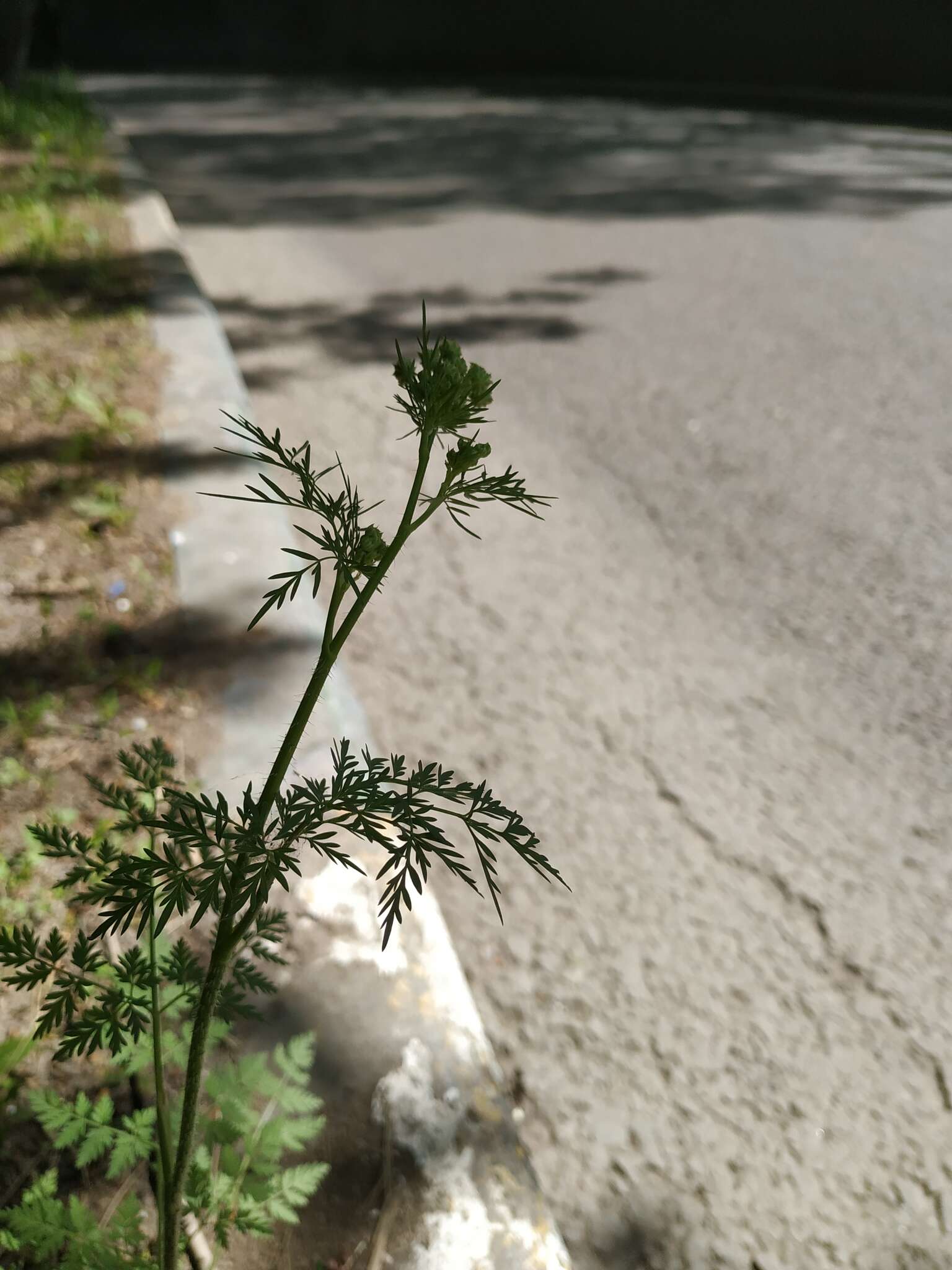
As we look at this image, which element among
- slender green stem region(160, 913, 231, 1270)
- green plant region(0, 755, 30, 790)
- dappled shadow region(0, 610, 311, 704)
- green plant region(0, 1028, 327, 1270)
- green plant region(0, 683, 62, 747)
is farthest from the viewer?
dappled shadow region(0, 610, 311, 704)

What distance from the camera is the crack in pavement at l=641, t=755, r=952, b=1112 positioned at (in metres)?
1.78

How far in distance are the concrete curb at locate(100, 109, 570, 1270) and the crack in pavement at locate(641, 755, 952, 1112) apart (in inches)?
Answer: 27.4

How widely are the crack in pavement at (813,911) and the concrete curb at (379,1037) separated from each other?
70 cm

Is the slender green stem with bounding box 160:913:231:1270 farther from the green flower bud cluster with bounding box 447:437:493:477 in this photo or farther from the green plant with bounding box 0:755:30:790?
the green plant with bounding box 0:755:30:790

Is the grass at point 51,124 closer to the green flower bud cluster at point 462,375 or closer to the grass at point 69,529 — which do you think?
the grass at point 69,529

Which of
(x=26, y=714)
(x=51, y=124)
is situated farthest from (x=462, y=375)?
(x=51, y=124)

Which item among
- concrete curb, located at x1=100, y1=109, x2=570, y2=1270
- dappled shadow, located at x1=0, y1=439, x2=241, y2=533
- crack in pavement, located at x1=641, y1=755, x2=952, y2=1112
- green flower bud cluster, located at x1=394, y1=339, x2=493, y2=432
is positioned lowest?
crack in pavement, located at x1=641, y1=755, x2=952, y2=1112

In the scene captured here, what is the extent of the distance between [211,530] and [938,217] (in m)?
5.77

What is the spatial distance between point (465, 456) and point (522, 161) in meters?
9.86

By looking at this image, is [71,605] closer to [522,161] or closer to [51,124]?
[51,124]

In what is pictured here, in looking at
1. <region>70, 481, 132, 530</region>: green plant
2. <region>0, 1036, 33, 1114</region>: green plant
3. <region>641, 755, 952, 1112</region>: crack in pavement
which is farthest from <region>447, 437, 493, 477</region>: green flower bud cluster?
<region>70, 481, 132, 530</region>: green plant

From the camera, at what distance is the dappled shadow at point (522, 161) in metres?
7.71

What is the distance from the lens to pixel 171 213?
25.5ft

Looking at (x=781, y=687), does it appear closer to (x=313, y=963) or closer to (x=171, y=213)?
(x=313, y=963)
